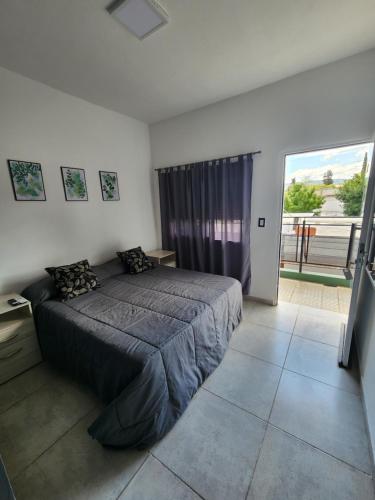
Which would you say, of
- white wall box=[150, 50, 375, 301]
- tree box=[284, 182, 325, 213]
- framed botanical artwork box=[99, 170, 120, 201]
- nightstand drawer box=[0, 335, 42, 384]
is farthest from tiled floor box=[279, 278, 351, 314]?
nightstand drawer box=[0, 335, 42, 384]

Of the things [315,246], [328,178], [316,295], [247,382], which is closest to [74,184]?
[247,382]

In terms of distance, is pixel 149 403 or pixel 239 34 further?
pixel 239 34

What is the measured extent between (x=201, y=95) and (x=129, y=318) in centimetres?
273

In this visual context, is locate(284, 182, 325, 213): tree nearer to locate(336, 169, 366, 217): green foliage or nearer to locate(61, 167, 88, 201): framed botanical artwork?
locate(336, 169, 366, 217): green foliage

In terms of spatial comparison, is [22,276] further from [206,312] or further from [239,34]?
[239,34]

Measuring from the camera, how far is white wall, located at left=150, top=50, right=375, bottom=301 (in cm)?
208

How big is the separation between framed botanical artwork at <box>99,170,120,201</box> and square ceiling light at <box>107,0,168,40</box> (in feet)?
5.37

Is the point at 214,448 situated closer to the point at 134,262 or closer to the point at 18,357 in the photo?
the point at 18,357

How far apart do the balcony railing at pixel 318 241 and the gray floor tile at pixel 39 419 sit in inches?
146

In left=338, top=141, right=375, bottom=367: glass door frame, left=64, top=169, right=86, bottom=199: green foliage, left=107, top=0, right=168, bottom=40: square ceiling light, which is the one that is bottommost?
left=338, top=141, right=375, bottom=367: glass door frame

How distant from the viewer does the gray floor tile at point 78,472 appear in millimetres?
1109

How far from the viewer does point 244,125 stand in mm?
2691

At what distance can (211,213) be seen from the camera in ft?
10.1

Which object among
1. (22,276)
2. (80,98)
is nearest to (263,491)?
(22,276)
